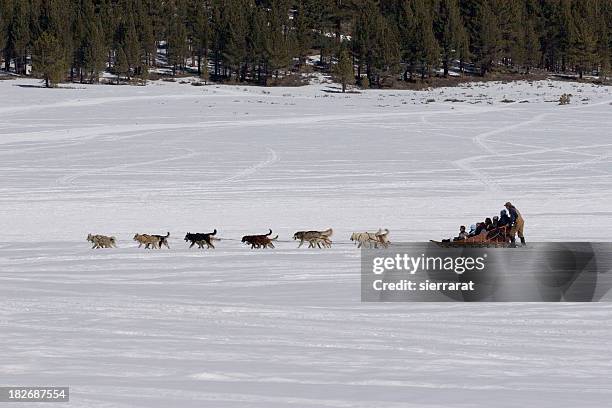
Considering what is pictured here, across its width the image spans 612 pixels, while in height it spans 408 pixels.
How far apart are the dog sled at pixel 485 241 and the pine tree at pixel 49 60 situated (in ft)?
214

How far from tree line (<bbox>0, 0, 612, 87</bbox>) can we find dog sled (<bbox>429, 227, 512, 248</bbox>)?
67623 mm

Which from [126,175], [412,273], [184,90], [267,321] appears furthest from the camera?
[184,90]

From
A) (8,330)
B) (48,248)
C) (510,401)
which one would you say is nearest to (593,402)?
(510,401)

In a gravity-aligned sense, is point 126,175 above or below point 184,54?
below

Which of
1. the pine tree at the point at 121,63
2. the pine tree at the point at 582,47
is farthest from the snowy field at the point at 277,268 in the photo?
the pine tree at the point at 582,47

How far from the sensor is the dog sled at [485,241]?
11.6 m

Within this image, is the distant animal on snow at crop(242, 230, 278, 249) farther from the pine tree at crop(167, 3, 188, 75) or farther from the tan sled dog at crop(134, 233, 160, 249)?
the pine tree at crop(167, 3, 188, 75)

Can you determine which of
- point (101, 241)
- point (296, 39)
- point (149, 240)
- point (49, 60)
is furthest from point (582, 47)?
point (101, 241)

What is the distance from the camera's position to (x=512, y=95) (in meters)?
72.8

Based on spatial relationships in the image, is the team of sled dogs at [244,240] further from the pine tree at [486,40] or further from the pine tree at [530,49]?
the pine tree at [530,49]

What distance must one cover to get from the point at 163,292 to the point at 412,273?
279cm

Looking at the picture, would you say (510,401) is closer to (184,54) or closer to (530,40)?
(184,54)

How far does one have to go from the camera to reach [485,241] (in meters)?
12.3

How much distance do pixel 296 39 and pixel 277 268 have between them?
83.7 m
